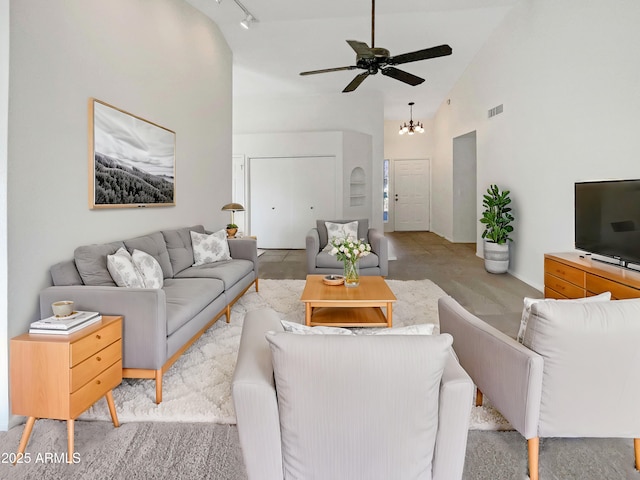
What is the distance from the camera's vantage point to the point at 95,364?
1841 mm

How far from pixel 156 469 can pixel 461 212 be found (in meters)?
8.79

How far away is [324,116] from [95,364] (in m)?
7.32

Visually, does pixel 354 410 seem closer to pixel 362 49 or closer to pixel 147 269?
pixel 147 269

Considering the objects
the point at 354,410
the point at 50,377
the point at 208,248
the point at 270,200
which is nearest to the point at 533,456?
the point at 354,410

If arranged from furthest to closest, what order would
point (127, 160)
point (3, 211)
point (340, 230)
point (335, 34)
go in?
point (335, 34) < point (340, 230) < point (127, 160) < point (3, 211)

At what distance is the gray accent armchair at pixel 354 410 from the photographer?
41.6 inches

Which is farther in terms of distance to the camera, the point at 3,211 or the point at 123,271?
the point at 123,271

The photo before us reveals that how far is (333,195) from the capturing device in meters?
8.10

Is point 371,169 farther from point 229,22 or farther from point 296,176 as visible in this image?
point 229,22

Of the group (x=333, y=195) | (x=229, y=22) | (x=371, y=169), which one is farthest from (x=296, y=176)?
(x=229, y=22)

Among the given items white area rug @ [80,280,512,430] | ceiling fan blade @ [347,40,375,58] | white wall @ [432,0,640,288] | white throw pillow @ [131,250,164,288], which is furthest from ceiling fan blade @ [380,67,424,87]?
white throw pillow @ [131,250,164,288]

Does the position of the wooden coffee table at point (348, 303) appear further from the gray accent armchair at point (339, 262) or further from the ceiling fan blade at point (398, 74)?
the ceiling fan blade at point (398, 74)

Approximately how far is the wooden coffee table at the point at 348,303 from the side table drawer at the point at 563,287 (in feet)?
5.17

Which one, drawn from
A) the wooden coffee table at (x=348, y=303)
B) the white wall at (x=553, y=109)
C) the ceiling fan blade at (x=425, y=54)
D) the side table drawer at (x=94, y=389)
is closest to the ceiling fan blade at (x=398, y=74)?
the ceiling fan blade at (x=425, y=54)
